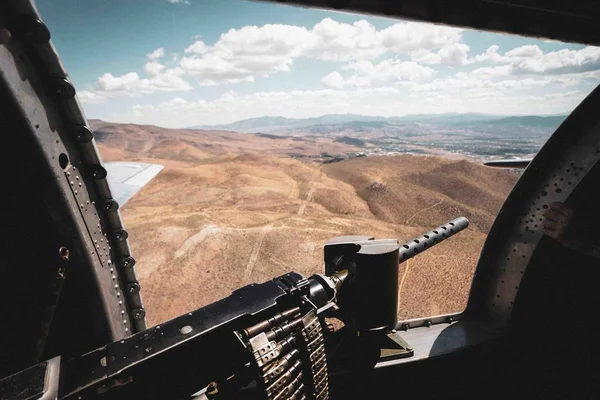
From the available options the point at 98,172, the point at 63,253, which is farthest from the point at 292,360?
the point at 98,172

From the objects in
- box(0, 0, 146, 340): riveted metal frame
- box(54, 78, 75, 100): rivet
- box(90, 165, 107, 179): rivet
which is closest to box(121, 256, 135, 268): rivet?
box(0, 0, 146, 340): riveted metal frame

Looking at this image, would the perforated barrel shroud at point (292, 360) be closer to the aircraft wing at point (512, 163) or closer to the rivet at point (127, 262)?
the rivet at point (127, 262)

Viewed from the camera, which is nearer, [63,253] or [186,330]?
[186,330]

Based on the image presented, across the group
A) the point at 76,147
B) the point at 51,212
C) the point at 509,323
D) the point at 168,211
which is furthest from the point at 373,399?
the point at 168,211

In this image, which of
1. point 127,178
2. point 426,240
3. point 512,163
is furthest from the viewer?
point 127,178

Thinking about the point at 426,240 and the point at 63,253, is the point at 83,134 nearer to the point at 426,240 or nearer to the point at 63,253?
the point at 63,253

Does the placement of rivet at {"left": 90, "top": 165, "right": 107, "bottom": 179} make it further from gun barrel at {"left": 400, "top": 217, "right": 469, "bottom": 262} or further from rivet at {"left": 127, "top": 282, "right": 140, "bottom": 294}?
gun barrel at {"left": 400, "top": 217, "right": 469, "bottom": 262}

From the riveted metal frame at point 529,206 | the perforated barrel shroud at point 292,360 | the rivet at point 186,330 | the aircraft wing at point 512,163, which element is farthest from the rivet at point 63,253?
the aircraft wing at point 512,163

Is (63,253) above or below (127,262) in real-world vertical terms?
above
